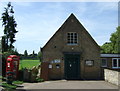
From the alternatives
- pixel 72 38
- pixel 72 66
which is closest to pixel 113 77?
pixel 72 66

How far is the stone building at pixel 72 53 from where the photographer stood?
1009 inches

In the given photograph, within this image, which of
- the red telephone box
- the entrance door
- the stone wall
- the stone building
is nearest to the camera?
the stone wall

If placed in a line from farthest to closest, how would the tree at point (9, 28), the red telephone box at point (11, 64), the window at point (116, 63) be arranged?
1. the tree at point (9, 28)
2. the window at point (116, 63)
3. the red telephone box at point (11, 64)

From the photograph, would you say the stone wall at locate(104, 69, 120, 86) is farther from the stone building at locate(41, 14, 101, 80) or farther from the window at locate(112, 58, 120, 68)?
the window at locate(112, 58, 120, 68)

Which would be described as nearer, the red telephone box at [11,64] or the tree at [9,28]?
the red telephone box at [11,64]

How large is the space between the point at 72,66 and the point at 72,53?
5.46 feet

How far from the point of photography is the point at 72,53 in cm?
2566

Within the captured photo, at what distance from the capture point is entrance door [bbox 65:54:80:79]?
1015 inches

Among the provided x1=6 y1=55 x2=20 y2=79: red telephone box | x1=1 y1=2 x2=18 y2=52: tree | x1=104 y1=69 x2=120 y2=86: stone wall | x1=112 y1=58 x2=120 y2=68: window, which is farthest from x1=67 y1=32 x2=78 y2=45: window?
x1=1 y1=2 x2=18 y2=52: tree

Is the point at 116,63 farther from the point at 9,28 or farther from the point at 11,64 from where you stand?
the point at 9,28

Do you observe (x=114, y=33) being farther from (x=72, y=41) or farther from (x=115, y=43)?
(x=72, y=41)

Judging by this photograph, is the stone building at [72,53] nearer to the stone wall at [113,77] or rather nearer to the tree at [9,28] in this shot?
the stone wall at [113,77]

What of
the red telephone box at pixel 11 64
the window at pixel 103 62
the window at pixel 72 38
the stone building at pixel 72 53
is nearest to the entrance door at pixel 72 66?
the stone building at pixel 72 53

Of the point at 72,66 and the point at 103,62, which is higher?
the point at 103,62
